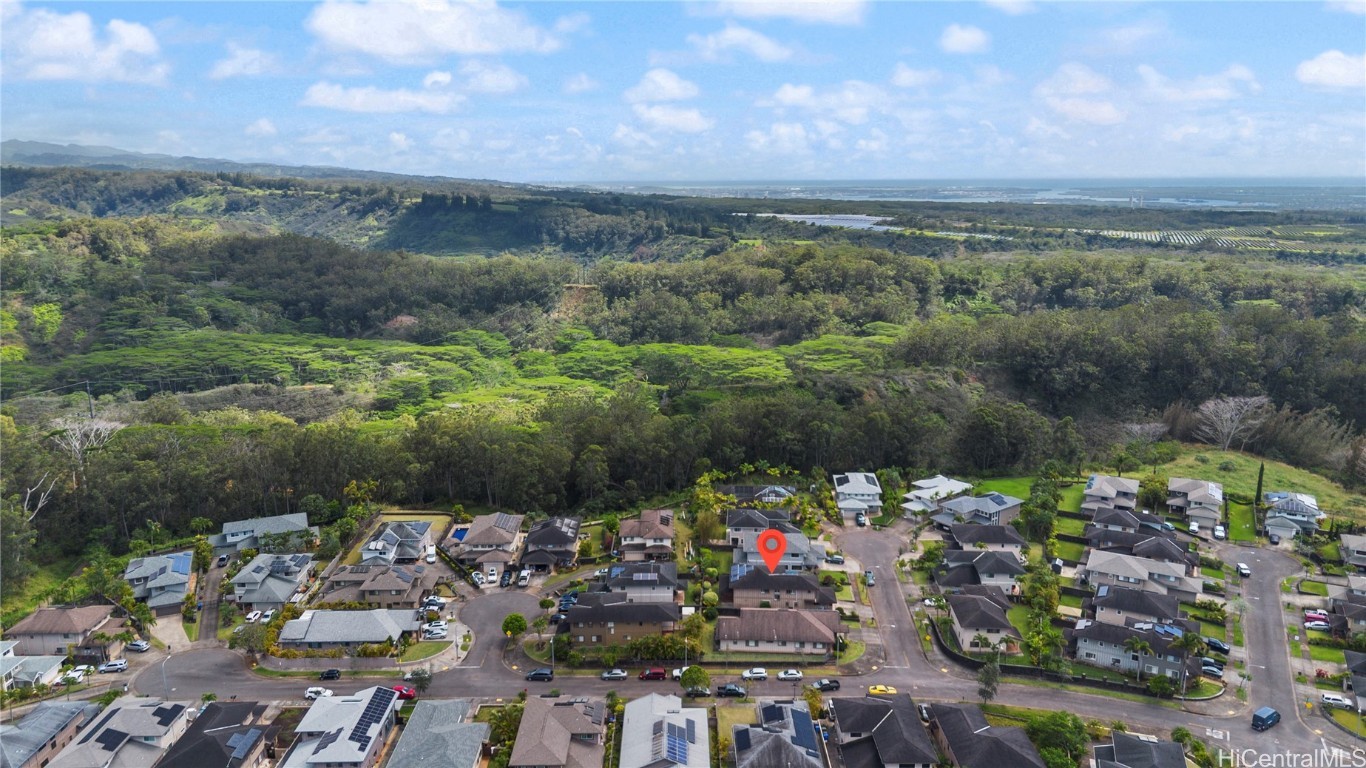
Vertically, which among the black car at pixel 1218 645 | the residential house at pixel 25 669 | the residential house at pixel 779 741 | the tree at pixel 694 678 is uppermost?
the residential house at pixel 779 741

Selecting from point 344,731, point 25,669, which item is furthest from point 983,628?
point 25,669

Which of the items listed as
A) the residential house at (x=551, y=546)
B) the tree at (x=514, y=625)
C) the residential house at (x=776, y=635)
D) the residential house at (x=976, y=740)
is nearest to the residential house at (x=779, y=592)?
the residential house at (x=776, y=635)

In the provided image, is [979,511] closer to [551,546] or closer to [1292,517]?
[1292,517]

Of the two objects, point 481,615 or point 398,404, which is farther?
point 398,404

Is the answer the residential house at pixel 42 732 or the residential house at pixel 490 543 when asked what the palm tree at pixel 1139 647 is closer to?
the residential house at pixel 490 543

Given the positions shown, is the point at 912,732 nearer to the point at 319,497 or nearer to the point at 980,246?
the point at 319,497

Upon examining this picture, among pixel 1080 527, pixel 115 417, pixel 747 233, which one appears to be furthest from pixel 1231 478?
pixel 747 233

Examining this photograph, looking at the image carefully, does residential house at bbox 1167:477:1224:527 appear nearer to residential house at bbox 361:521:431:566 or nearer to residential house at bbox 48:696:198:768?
residential house at bbox 361:521:431:566
